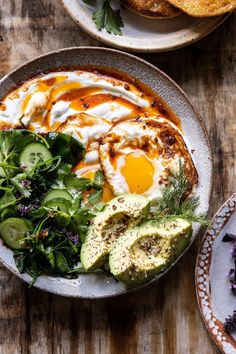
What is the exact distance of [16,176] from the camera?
3.57 m

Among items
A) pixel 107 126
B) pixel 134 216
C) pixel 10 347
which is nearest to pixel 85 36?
pixel 107 126

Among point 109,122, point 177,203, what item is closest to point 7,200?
point 109,122

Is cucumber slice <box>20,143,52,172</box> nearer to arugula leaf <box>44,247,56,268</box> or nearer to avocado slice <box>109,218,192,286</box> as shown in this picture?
arugula leaf <box>44,247,56,268</box>

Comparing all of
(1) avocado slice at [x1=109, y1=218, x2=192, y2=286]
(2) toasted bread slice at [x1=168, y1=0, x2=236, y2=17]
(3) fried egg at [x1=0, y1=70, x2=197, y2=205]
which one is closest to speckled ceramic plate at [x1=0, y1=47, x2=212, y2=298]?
(3) fried egg at [x1=0, y1=70, x2=197, y2=205]

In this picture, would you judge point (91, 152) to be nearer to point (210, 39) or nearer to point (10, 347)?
point (210, 39)

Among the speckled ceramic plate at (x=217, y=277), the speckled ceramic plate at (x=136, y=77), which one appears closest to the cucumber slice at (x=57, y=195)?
the speckled ceramic plate at (x=136, y=77)

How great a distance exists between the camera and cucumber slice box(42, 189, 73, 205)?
11.8ft

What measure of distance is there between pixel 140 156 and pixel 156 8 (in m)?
0.91

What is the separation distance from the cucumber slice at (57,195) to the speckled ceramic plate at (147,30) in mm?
946

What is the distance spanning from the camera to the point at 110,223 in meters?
3.51

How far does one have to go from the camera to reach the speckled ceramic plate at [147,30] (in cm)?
378

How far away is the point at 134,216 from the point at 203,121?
855mm

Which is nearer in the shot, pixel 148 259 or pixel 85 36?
pixel 148 259

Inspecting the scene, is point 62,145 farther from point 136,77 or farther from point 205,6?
point 205,6
